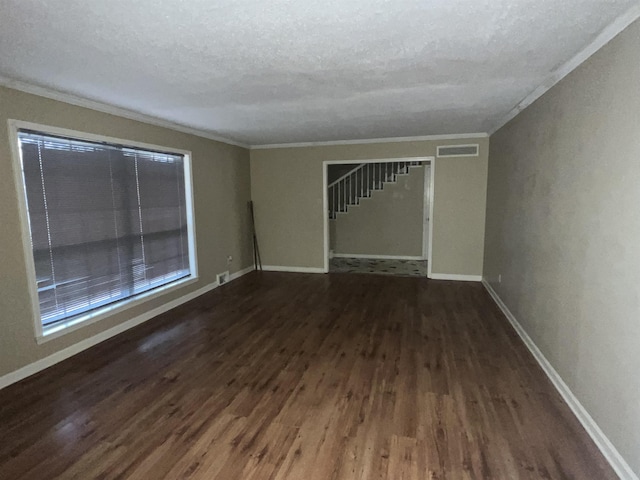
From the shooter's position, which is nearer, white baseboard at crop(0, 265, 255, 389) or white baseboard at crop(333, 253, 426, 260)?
white baseboard at crop(0, 265, 255, 389)

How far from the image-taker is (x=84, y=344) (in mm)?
3393

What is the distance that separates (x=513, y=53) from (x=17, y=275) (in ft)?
12.8

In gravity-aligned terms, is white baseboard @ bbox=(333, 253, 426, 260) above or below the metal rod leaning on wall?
below

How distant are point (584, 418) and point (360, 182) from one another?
6.29m

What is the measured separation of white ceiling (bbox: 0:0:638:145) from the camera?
5.65ft

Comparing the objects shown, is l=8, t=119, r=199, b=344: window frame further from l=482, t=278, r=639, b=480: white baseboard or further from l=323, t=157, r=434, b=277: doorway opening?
l=482, t=278, r=639, b=480: white baseboard

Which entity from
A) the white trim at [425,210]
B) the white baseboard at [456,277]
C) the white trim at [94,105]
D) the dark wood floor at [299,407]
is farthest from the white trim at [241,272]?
the white trim at [425,210]

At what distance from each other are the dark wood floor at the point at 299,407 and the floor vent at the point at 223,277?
1.59 meters

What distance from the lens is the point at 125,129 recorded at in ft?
12.4

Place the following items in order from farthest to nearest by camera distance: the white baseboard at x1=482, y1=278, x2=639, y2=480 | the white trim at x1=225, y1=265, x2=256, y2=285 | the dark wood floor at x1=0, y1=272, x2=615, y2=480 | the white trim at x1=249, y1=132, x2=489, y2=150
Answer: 1. the white trim at x1=225, y1=265, x2=256, y2=285
2. the white trim at x1=249, y1=132, x2=489, y2=150
3. the dark wood floor at x1=0, y1=272, x2=615, y2=480
4. the white baseboard at x1=482, y1=278, x2=639, y2=480

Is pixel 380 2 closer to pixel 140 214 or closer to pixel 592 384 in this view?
pixel 592 384

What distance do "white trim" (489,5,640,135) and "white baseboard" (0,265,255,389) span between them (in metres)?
4.49

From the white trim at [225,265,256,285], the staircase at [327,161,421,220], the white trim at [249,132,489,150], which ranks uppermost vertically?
the white trim at [249,132,489,150]

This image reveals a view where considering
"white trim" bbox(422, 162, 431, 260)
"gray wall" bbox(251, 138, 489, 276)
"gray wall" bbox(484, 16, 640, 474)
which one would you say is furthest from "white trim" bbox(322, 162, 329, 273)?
"gray wall" bbox(484, 16, 640, 474)
